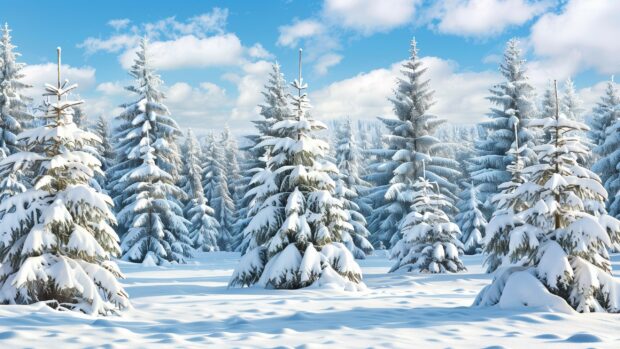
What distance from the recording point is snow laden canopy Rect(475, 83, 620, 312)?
9305mm

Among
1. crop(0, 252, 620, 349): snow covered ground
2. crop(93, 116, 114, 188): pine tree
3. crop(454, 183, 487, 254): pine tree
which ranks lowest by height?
crop(0, 252, 620, 349): snow covered ground

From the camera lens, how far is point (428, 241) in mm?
20328

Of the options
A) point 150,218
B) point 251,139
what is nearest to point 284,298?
point 150,218

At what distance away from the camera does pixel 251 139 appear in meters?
32.7

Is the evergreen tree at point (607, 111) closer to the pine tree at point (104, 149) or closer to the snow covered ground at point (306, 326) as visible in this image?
the snow covered ground at point (306, 326)

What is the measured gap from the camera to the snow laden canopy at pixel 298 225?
45.5ft

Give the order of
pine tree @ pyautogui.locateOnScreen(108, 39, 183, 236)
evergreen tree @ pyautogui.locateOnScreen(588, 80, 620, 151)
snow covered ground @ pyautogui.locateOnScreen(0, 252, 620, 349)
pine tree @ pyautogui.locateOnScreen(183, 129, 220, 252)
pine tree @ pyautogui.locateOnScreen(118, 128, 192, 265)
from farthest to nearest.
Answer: pine tree @ pyautogui.locateOnScreen(183, 129, 220, 252), evergreen tree @ pyautogui.locateOnScreen(588, 80, 620, 151), pine tree @ pyautogui.locateOnScreen(108, 39, 183, 236), pine tree @ pyautogui.locateOnScreen(118, 128, 192, 265), snow covered ground @ pyautogui.locateOnScreen(0, 252, 620, 349)

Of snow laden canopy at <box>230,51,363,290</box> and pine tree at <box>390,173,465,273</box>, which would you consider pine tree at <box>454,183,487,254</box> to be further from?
snow laden canopy at <box>230,51,363,290</box>

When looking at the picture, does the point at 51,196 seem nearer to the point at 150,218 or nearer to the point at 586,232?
the point at 586,232

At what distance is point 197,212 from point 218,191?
6.25 metres

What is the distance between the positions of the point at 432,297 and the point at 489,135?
2167 centimetres

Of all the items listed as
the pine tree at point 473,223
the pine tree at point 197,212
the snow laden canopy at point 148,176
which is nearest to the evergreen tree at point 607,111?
the pine tree at point 473,223

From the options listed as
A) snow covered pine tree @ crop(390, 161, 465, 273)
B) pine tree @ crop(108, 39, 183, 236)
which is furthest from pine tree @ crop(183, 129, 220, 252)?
snow covered pine tree @ crop(390, 161, 465, 273)

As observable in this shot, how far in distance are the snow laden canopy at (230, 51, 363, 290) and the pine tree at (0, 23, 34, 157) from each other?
19255 mm
